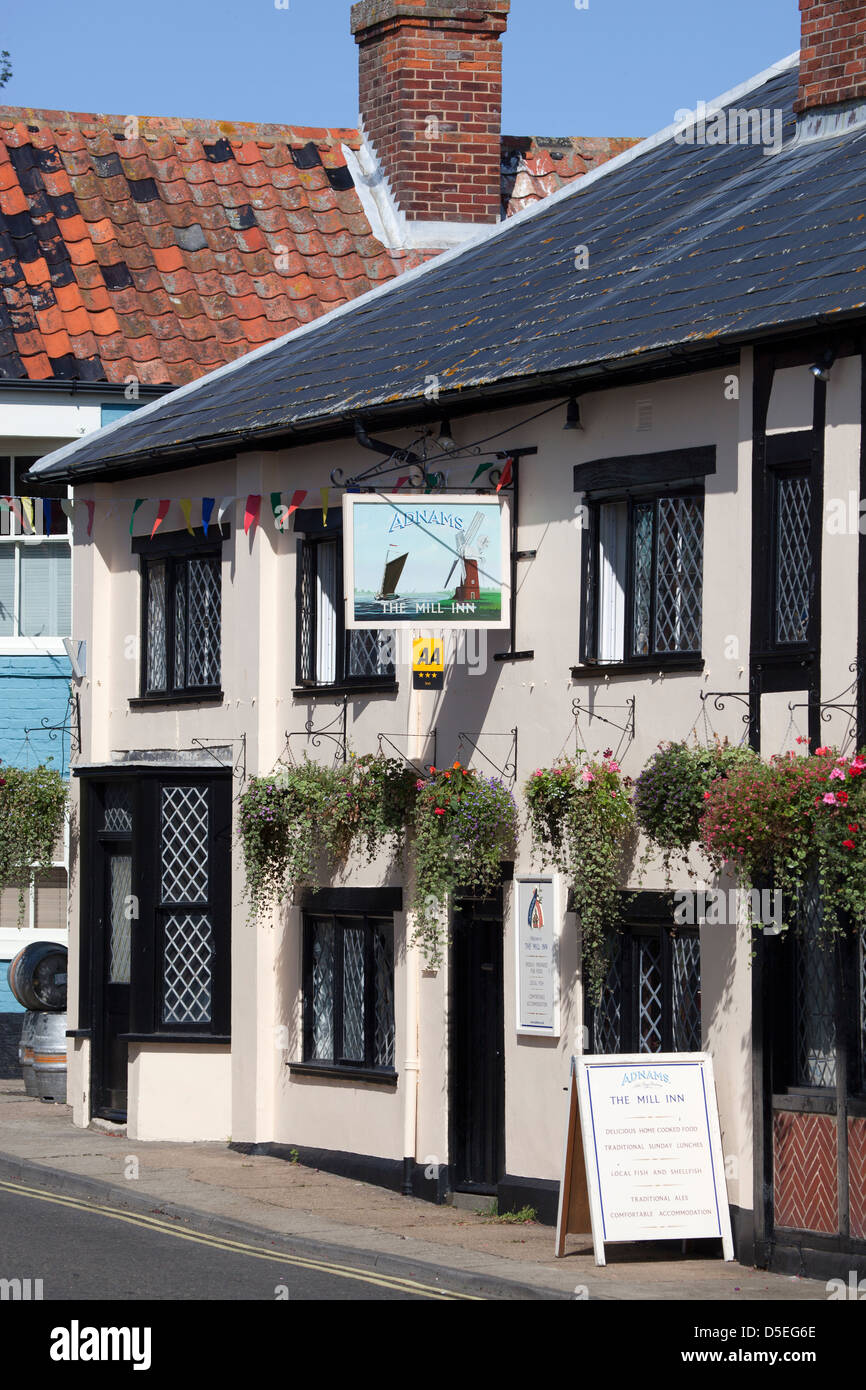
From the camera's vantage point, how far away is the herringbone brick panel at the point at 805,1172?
42.4 ft

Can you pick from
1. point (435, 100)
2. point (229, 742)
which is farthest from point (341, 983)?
point (435, 100)

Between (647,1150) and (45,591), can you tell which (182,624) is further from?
(647,1150)

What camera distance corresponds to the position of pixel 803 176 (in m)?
15.8

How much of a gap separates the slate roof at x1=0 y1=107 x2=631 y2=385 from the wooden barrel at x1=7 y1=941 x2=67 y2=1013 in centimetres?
592

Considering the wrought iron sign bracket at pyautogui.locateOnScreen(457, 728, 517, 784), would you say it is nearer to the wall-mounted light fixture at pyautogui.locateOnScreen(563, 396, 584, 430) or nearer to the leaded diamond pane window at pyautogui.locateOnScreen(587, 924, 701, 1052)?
the leaded diamond pane window at pyautogui.locateOnScreen(587, 924, 701, 1052)

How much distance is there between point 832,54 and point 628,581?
4839 mm

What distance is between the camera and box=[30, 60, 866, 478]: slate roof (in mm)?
14055

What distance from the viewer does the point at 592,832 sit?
14.4m

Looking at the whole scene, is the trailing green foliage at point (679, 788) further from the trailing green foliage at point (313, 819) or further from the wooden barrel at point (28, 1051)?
the wooden barrel at point (28, 1051)

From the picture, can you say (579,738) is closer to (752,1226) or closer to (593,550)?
(593,550)

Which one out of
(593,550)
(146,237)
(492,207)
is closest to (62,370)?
(146,237)

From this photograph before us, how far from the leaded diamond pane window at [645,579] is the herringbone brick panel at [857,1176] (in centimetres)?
327

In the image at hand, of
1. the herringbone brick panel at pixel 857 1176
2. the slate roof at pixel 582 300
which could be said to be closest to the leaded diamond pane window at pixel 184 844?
the slate roof at pixel 582 300

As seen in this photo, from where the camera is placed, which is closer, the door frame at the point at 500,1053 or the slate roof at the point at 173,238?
the door frame at the point at 500,1053
